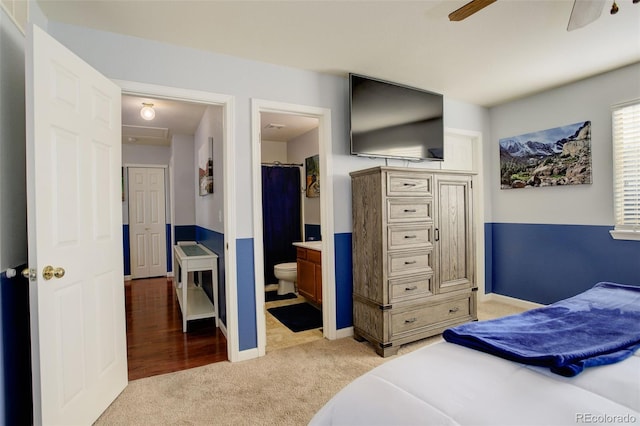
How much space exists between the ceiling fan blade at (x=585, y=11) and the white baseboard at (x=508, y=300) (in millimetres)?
3024

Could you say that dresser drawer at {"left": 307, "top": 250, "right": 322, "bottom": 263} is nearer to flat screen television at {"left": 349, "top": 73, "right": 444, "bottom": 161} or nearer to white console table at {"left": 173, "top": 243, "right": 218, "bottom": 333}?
white console table at {"left": 173, "top": 243, "right": 218, "bottom": 333}

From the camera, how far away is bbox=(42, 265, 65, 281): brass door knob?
5.19 feet

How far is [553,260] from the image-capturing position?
360 cm

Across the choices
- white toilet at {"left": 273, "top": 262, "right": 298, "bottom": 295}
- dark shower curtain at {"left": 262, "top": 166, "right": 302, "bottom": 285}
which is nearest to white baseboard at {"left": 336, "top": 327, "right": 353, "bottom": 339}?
white toilet at {"left": 273, "top": 262, "right": 298, "bottom": 295}

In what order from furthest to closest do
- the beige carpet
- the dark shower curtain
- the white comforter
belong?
1. the dark shower curtain
2. the beige carpet
3. the white comforter

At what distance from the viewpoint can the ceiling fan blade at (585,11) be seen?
1.67 meters

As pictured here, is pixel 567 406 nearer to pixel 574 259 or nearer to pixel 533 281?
pixel 574 259

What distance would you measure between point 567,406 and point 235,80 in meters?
2.76

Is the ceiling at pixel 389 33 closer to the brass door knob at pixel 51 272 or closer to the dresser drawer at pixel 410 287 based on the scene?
the brass door knob at pixel 51 272

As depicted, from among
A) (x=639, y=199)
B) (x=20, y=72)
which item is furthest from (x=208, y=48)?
(x=639, y=199)

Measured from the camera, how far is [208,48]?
255 centimetres

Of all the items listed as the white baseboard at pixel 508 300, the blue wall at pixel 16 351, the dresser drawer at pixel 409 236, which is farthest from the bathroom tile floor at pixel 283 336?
the white baseboard at pixel 508 300

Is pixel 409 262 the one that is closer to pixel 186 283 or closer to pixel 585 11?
pixel 585 11

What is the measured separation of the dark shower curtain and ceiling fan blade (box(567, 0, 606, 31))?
3873mm
